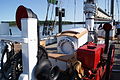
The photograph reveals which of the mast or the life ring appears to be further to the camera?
the mast

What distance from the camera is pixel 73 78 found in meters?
3.38

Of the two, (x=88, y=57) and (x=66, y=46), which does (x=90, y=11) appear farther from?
(x=88, y=57)

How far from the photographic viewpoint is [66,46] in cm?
458

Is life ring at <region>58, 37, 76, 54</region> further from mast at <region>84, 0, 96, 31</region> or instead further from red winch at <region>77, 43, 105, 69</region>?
mast at <region>84, 0, 96, 31</region>

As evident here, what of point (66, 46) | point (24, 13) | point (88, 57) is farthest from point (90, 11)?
point (24, 13)

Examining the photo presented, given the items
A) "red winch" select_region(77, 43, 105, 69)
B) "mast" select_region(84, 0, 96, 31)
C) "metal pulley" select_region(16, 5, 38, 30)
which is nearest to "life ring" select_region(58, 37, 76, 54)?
"red winch" select_region(77, 43, 105, 69)

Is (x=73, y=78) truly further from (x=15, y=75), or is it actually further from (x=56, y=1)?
(x=56, y=1)

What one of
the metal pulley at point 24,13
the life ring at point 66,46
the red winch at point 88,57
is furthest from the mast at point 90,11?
the metal pulley at point 24,13

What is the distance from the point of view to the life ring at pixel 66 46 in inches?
176

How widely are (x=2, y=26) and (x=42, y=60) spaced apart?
3.47ft

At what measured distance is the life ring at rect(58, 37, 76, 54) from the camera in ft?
14.7

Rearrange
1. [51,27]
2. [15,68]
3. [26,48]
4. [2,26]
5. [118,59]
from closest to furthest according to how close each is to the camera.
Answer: [26,48] → [15,68] → [2,26] → [118,59] → [51,27]

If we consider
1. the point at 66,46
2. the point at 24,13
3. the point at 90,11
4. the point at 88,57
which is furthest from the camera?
the point at 90,11

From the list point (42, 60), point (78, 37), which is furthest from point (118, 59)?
point (42, 60)
